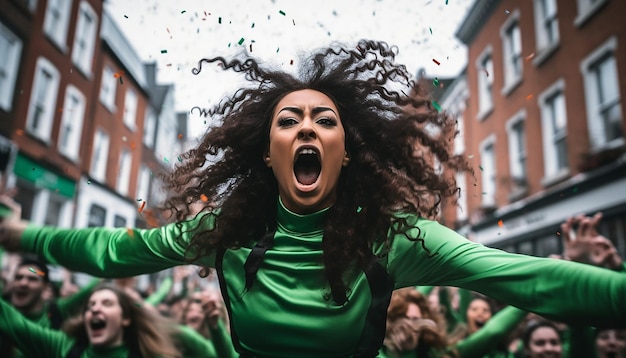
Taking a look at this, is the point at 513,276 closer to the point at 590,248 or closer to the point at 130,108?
the point at 590,248

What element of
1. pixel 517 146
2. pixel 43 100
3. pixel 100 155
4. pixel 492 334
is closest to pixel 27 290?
pixel 492 334

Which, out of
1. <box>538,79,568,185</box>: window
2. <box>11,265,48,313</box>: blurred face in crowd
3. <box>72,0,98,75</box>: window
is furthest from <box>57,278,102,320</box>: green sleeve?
<box>72,0,98,75</box>: window

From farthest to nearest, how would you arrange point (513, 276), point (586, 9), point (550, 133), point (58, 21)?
point (58, 21) < point (550, 133) < point (586, 9) < point (513, 276)

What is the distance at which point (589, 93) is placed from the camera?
10266mm

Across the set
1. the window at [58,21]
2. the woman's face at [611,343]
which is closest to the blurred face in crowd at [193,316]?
the woman's face at [611,343]

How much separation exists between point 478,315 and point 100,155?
14.8m

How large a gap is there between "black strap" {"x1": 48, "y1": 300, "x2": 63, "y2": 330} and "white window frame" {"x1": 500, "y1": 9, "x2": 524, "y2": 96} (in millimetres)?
11463

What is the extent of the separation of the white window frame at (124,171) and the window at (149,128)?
5.38 ft

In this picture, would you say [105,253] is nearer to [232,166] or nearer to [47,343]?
[232,166]

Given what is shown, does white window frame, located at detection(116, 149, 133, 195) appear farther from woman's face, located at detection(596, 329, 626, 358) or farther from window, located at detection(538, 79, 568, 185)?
woman's face, located at detection(596, 329, 626, 358)

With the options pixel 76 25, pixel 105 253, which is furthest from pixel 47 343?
pixel 76 25

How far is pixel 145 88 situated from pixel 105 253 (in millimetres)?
19783

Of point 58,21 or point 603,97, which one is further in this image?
point 58,21

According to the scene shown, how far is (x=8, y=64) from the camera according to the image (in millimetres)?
11797
